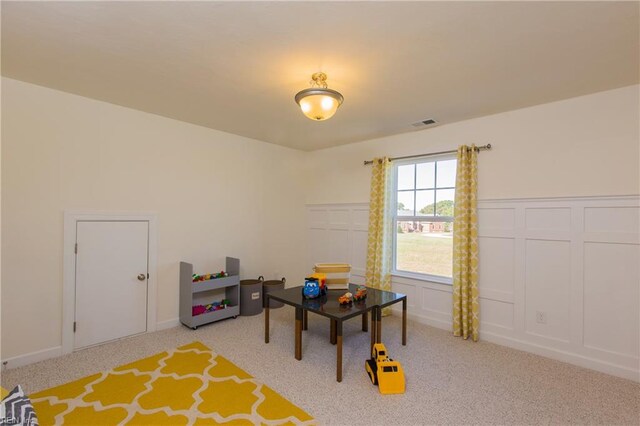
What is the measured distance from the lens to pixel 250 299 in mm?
4188

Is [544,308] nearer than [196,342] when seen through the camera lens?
Yes

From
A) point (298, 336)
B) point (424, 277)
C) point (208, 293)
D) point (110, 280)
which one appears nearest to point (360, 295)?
point (298, 336)

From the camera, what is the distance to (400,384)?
240 cm

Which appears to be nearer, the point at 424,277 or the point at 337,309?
the point at 337,309

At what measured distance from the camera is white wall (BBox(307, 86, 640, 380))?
2682 millimetres

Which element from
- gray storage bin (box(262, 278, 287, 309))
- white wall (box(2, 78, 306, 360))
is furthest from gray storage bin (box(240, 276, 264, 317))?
white wall (box(2, 78, 306, 360))

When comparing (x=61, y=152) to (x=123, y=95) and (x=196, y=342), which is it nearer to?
(x=123, y=95)

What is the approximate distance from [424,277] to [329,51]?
3.02m

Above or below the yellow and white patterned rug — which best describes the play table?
above

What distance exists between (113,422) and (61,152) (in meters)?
2.45

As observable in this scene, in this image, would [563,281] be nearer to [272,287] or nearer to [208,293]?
[272,287]

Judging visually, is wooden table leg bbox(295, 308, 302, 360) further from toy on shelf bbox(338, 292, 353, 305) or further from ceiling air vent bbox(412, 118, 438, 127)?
ceiling air vent bbox(412, 118, 438, 127)

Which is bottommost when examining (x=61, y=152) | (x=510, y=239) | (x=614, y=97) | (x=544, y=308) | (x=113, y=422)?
(x=113, y=422)

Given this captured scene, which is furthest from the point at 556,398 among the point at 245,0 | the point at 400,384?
the point at 245,0
